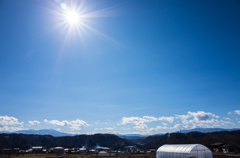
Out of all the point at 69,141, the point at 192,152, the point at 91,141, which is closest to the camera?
the point at 192,152

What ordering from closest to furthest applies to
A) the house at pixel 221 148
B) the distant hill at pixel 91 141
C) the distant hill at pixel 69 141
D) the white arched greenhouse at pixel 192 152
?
the white arched greenhouse at pixel 192 152, the house at pixel 221 148, the distant hill at pixel 69 141, the distant hill at pixel 91 141

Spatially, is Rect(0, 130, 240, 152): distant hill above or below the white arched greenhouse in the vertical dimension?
below

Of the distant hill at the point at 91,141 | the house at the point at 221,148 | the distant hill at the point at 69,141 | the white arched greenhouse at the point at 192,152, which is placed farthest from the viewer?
the distant hill at the point at 91,141

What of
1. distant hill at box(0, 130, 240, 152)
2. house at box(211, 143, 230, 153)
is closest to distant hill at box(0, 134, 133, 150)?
distant hill at box(0, 130, 240, 152)

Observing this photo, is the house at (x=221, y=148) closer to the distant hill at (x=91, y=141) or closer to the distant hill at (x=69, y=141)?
the distant hill at (x=91, y=141)

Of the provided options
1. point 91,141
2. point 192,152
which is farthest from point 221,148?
point 91,141

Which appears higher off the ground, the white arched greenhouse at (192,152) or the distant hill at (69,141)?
the white arched greenhouse at (192,152)

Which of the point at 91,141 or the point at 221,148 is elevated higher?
the point at 221,148

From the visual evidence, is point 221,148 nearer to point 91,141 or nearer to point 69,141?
point 91,141

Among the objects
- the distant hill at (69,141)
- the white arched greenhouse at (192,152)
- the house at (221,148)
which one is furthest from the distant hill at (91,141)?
the white arched greenhouse at (192,152)

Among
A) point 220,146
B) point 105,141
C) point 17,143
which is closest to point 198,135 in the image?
point 105,141

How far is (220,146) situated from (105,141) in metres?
102

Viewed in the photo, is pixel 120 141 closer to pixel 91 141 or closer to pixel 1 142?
pixel 91 141

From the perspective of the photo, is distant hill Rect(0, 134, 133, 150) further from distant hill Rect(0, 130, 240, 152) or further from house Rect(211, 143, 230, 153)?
house Rect(211, 143, 230, 153)
